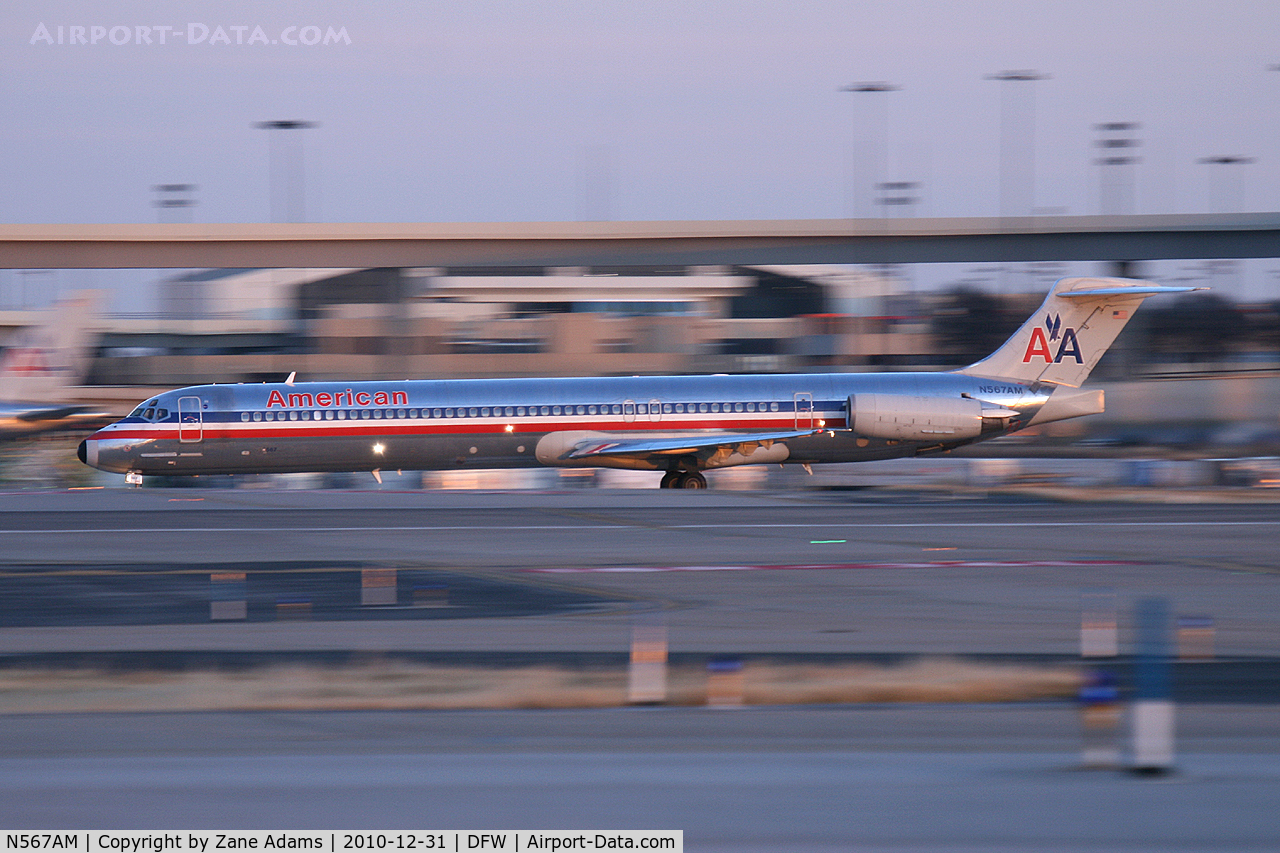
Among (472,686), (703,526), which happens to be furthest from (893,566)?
(472,686)

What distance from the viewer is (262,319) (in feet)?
196

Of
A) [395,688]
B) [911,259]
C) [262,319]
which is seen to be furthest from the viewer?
[262,319]

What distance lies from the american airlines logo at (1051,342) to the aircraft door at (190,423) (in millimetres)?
20185

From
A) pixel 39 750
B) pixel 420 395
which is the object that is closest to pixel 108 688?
pixel 39 750

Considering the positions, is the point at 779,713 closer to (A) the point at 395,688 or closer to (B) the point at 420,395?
(A) the point at 395,688

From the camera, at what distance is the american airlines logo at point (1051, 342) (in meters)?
30.9

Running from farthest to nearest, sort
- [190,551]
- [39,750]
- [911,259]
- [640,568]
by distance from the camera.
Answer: [911,259] < [190,551] < [640,568] < [39,750]

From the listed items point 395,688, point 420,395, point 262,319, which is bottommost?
point 395,688

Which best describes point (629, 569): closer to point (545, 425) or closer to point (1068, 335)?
point (545, 425)

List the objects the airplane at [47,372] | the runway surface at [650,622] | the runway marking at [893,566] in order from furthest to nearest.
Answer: the airplane at [47,372] → the runway marking at [893,566] → the runway surface at [650,622]

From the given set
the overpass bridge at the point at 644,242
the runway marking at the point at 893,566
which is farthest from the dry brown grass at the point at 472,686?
the overpass bridge at the point at 644,242

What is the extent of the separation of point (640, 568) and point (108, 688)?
7.72 meters

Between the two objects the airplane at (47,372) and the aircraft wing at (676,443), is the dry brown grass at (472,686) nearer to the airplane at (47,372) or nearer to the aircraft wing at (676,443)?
the aircraft wing at (676,443)

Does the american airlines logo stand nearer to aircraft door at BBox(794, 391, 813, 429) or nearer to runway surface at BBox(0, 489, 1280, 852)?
aircraft door at BBox(794, 391, 813, 429)
